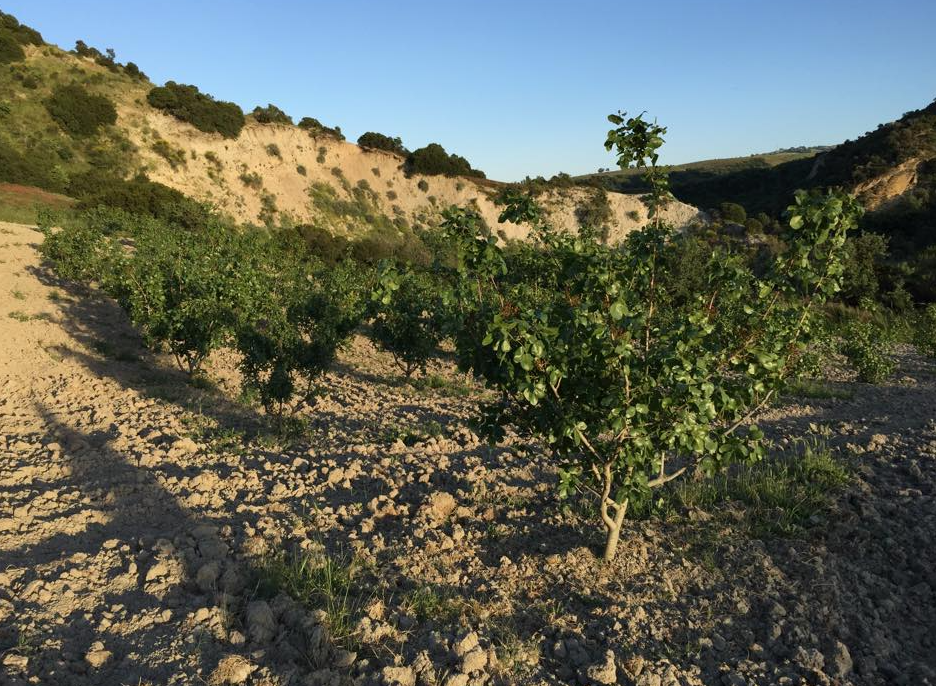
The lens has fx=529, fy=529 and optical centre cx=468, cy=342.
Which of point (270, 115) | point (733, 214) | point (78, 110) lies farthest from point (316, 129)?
point (733, 214)

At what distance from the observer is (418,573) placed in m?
5.31

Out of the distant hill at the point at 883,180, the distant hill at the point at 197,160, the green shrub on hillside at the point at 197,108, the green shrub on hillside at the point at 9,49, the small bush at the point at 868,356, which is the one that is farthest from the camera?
the green shrub on hillside at the point at 197,108

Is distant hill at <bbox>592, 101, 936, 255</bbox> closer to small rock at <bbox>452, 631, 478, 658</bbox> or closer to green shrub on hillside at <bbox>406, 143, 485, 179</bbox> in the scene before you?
green shrub on hillside at <bbox>406, 143, 485, 179</bbox>

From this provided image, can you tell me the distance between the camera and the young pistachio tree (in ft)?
12.5

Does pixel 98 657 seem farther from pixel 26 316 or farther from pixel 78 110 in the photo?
pixel 78 110

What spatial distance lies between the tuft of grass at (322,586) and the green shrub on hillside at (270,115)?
4935cm

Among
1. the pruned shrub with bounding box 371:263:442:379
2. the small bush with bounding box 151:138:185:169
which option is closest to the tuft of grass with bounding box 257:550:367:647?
the pruned shrub with bounding box 371:263:442:379

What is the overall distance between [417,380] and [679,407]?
1215 centimetres

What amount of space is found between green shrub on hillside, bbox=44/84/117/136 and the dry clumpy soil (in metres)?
37.7

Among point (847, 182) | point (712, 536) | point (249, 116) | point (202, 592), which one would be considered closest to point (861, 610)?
point (712, 536)

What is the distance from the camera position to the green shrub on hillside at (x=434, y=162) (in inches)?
1971

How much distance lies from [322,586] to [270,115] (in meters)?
50.7

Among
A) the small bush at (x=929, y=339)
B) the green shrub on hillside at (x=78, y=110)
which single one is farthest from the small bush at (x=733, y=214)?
the green shrub on hillside at (x=78, y=110)

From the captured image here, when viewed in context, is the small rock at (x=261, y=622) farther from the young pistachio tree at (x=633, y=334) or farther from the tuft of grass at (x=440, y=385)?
the tuft of grass at (x=440, y=385)
